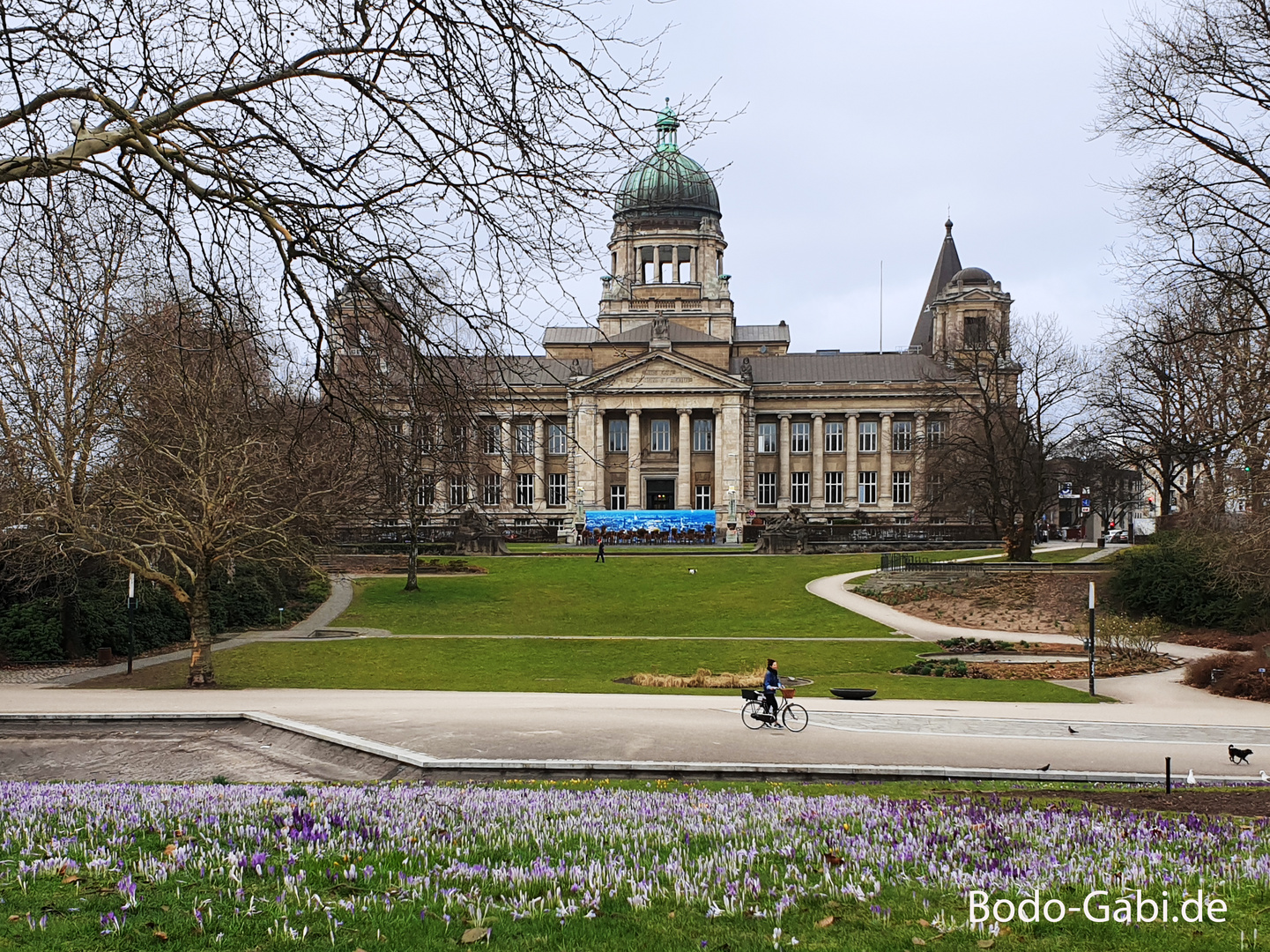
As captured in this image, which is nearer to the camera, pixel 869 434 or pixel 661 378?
pixel 661 378

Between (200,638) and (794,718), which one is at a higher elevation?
(200,638)

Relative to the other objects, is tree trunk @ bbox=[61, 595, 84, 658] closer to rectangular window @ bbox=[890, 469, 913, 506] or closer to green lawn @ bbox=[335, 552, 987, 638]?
green lawn @ bbox=[335, 552, 987, 638]

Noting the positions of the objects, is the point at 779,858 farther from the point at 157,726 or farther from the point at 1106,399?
the point at 1106,399

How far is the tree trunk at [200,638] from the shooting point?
82.1ft

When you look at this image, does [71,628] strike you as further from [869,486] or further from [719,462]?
[869,486]

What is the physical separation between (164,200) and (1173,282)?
19922 millimetres

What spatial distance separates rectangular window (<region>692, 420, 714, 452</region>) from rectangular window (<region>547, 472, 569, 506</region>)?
12.1 metres

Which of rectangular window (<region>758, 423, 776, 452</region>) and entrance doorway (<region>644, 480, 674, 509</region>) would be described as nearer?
entrance doorway (<region>644, 480, 674, 509</region>)

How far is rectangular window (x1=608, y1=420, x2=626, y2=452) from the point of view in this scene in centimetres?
9694

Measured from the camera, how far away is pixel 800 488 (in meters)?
101

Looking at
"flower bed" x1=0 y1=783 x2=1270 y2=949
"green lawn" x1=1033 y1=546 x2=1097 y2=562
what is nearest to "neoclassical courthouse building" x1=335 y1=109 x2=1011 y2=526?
"green lawn" x1=1033 y1=546 x2=1097 y2=562

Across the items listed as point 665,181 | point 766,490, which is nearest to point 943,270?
point 766,490

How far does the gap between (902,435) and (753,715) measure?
3410 inches

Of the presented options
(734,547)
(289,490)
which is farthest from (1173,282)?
(734,547)
